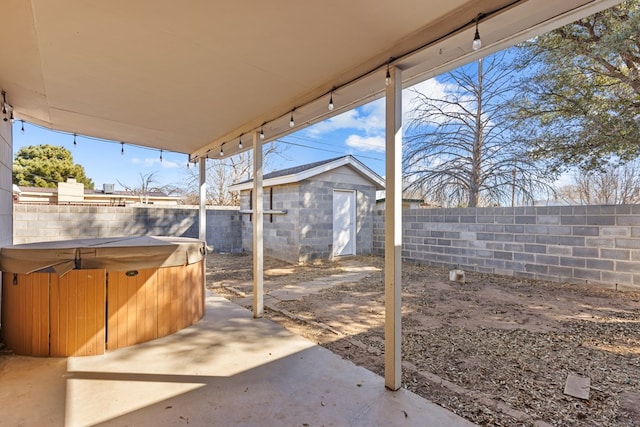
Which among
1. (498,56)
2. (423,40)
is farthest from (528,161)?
(423,40)

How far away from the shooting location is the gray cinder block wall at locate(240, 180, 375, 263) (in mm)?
7836

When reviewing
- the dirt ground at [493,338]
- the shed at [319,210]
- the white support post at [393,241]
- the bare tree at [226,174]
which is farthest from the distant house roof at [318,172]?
the bare tree at [226,174]

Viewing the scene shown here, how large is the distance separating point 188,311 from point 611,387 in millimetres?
3706

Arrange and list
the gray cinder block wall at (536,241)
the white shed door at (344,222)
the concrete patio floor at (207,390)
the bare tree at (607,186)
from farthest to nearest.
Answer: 1. the white shed door at (344,222)
2. the bare tree at (607,186)
3. the gray cinder block wall at (536,241)
4. the concrete patio floor at (207,390)

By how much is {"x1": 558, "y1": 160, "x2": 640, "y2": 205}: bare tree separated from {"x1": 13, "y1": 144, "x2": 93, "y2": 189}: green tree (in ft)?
72.3

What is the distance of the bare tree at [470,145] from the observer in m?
7.94

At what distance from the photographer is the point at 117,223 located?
7465 mm

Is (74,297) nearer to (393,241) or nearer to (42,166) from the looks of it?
(393,241)

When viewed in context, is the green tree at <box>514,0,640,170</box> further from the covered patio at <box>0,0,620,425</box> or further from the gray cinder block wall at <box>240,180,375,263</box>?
the covered patio at <box>0,0,620,425</box>

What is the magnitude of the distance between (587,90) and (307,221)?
6.12m

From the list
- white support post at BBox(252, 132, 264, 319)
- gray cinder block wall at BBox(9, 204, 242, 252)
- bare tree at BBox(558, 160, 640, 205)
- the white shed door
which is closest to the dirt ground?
white support post at BBox(252, 132, 264, 319)

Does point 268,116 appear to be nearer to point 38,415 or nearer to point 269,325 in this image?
point 269,325

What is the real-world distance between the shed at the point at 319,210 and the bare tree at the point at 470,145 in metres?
1.75

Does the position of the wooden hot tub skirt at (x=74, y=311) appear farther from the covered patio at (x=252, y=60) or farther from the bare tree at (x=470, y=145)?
the bare tree at (x=470, y=145)
